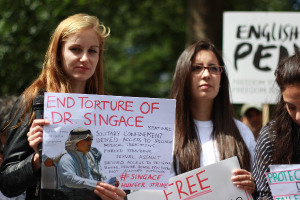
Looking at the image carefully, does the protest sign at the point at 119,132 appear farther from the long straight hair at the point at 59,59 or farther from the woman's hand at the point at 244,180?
the woman's hand at the point at 244,180

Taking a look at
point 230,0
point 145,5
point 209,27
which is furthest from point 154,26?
point 209,27

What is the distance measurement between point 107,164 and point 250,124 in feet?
10.2

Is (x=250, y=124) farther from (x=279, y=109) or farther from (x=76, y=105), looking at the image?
(x=76, y=105)

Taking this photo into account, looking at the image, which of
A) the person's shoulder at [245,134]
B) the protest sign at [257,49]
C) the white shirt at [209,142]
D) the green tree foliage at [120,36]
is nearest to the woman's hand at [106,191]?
the white shirt at [209,142]

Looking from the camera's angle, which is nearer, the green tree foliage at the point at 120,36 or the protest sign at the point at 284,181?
the protest sign at the point at 284,181

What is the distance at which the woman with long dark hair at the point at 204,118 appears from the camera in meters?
2.95

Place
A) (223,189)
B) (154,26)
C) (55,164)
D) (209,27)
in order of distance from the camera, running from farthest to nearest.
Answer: (154,26) < (209,27) < (223,189) < (55,164)

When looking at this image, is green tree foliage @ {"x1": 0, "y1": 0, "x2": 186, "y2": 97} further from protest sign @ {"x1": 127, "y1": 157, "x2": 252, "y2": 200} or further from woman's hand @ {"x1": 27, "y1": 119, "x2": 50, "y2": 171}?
woman's hand @ {"x1": 27, "y1": 119, "x2": 50, "y2": 171}

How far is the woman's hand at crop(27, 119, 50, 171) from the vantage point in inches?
87.8

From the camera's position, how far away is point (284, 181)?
2.48 m

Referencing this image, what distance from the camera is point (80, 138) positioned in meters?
2.33

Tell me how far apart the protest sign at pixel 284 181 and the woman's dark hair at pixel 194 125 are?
0.42 metres

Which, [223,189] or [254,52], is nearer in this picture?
[223,189]

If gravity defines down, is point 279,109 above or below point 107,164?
above
